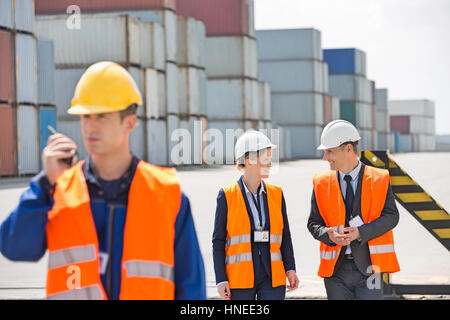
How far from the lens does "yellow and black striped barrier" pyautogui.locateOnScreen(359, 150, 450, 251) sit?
6438mm

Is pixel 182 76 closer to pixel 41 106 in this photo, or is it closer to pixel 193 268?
pixel 41 106

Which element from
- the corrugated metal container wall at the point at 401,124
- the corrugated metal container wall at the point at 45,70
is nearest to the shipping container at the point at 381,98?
the corrugated metal container wall at the point at 401,124

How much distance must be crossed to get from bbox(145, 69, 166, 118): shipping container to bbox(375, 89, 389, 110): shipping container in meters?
70.9

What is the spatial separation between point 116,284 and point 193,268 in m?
0.29

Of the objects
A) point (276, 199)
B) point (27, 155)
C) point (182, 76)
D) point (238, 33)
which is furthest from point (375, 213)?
point (238, 33)

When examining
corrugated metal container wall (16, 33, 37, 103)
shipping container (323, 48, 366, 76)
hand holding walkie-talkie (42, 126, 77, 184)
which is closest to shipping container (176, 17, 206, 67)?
corrugated metal container wall (16, 33, 37, 103)

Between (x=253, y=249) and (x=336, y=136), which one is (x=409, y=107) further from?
(x=253, y=249)

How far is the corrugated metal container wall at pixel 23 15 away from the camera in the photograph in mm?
34594

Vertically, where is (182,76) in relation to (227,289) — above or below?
above

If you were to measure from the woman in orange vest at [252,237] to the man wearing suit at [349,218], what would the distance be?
12.9 inches

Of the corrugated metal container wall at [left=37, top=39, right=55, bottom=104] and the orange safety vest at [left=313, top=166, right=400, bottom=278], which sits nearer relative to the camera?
the orange safety vest at [left=313, top=166, right=400, bottom=278]

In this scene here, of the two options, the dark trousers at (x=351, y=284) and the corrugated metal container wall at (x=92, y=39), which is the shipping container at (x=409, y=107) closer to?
the corrugated metal container wall at (x=92, y=39)

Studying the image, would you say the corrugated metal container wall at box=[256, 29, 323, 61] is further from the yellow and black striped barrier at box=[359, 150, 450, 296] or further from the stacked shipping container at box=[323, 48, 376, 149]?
the yellow and black striped barrier at box=[359, 150, 450, 296]
